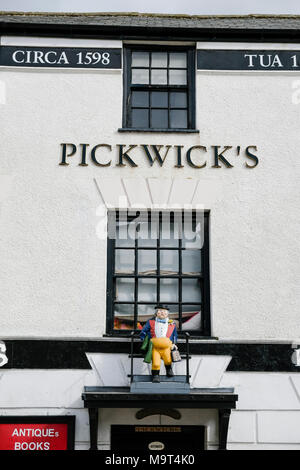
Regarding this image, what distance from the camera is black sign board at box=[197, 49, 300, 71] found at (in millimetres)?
10336

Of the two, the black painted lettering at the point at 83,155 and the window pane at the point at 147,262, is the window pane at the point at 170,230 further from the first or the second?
the black painted lettering at the point at 83,155

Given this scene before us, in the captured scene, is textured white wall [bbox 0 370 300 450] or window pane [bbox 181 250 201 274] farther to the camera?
window pane [bbox 181 250 201 274]

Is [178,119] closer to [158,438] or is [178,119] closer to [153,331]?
[153,331]

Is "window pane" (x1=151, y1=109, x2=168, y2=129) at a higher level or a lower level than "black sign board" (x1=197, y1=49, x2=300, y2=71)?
lower

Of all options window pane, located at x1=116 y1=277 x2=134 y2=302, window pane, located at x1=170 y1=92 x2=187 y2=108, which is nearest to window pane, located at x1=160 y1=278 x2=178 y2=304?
window pane, located at x1=116 y1=277 x2=134 y2=302

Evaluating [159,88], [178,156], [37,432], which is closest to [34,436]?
[37,432]

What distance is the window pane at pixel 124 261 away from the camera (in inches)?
381

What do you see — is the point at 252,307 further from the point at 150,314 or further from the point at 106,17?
the point at 106,17

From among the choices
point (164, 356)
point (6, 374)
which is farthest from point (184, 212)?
point (6, 374)

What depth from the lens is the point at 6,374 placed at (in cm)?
905

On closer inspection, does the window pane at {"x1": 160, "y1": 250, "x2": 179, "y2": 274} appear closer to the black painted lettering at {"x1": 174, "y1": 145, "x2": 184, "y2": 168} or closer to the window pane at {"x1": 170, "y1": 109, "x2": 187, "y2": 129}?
the black painted lettering at {"x1": 174, "y1": 145, "x2": 184, "y2": 168}

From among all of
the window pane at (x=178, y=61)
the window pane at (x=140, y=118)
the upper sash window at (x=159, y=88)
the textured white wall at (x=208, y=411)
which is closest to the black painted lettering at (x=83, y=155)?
the upper sash window at (x=159, y=88)

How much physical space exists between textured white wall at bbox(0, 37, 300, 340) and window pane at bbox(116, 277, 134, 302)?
0.33 metres

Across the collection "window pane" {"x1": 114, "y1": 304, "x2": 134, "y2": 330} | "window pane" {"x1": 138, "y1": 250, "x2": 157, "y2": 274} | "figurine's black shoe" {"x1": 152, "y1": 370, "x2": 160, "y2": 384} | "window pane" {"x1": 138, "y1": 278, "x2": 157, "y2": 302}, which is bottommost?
"figurine's black shoe" {"x1": 152, "y1": 370, "x2": 160, "y2": 384}
